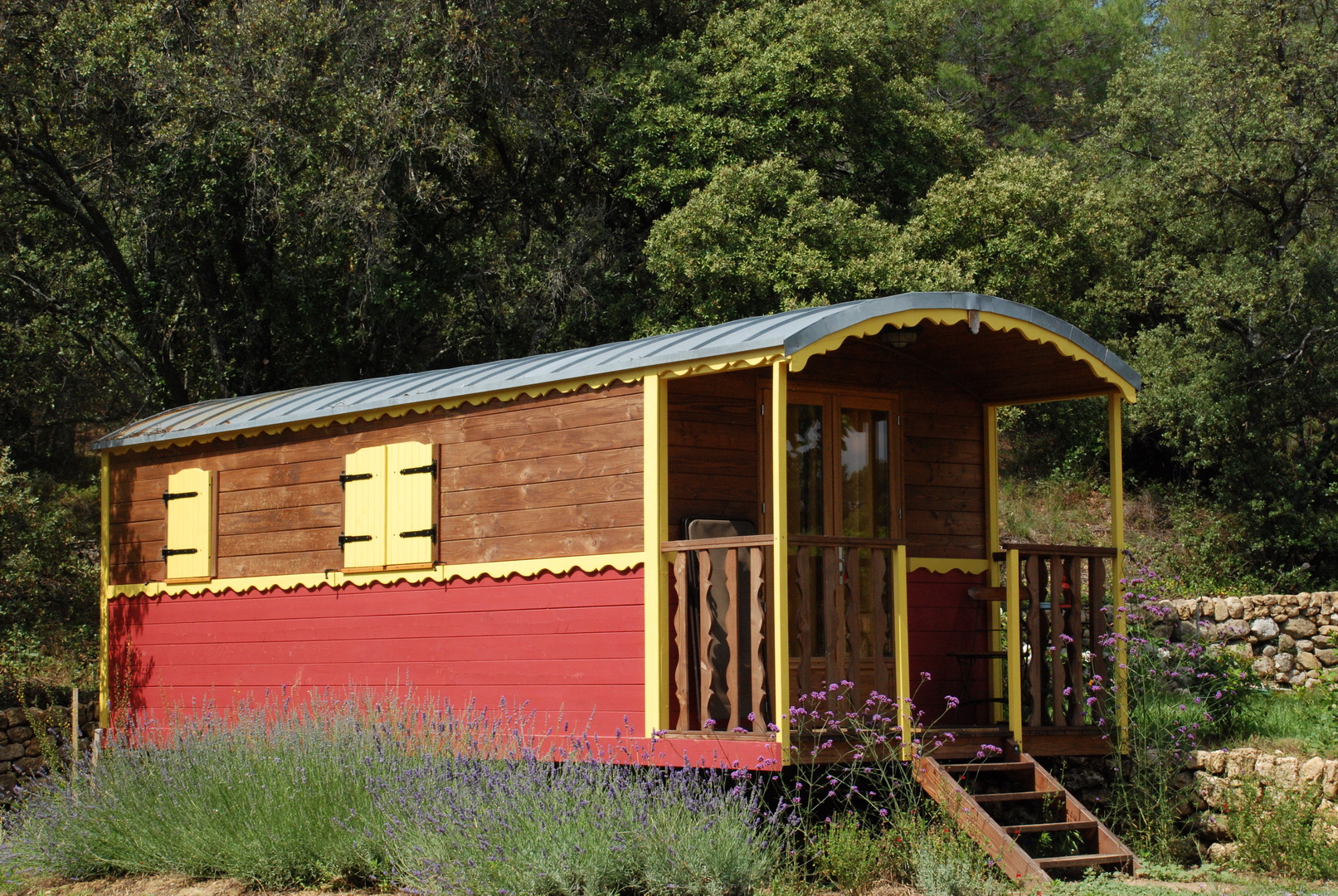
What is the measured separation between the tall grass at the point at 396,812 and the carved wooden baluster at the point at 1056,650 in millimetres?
2183

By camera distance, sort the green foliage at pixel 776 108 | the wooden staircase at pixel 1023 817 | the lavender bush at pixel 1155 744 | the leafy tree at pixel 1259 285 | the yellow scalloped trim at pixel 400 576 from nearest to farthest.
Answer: the wooden staircase at pixel 1023 817 < the yellow scalloped trim at pixel 400 576 < the lavender bush at pixel 1155 744 < the leafy tree at pixel 1259 285 < the green foliage at pixel 776 108

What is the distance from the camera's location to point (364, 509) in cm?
A: 972

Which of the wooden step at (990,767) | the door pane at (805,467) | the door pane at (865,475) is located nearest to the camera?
the wooden step at (990,767)

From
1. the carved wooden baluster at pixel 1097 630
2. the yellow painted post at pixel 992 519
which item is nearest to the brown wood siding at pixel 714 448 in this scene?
the yellow painted post at pixel 992 519

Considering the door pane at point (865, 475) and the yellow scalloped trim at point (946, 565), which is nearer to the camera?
the door pane at point (865, 475)

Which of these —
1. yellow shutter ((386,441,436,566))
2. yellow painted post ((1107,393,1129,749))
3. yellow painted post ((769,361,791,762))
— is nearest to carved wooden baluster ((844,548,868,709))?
yellow painted post ((769,361,791,762))

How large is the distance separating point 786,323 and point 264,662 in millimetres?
5316

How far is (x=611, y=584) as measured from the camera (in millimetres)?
8078

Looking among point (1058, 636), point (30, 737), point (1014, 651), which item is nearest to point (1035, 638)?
point (1058, 636)

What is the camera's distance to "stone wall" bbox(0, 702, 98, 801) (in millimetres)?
12055

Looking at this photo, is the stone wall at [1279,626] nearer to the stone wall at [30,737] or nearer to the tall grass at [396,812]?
the tall grass at [396,812]

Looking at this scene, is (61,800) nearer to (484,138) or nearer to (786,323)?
(786,323)

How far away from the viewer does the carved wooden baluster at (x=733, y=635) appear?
7.37 meters

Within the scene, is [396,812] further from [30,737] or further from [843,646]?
[30,737]
